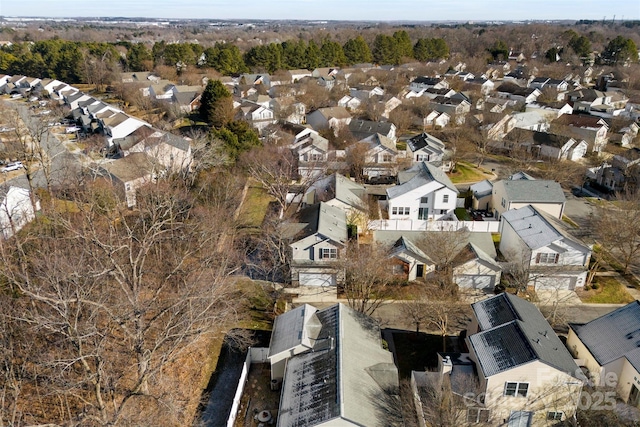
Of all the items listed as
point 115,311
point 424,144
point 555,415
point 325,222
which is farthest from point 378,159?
point 555,415

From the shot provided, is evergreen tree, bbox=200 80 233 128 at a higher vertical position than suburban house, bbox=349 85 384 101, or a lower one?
higher

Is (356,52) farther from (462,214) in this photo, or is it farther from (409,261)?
(409,261)

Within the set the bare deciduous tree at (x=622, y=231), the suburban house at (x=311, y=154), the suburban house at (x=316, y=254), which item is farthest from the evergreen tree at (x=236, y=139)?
the bare deciduous tree at (x=622, y=231)

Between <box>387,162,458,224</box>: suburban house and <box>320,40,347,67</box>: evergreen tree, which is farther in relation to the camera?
<box>320,40,347,67</box>: evergreen tree

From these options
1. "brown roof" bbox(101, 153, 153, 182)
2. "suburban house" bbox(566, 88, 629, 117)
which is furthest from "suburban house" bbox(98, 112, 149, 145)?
"suburban house" bbox(566, 88, 629, 117)

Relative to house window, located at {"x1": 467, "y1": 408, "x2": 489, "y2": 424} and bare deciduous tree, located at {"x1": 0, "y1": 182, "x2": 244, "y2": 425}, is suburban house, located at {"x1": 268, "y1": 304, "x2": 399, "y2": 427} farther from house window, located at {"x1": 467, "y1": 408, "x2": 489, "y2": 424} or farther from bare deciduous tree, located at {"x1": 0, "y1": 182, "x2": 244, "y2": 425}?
bare deciduous tree, located at {"x1": 0, "y1": 182, "x2": 244, "y2": 425}

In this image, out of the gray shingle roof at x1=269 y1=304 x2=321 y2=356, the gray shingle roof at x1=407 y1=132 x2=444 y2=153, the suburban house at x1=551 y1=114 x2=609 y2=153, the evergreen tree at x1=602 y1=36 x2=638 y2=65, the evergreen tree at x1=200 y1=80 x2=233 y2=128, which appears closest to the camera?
the gray shingle roof at x1=269 y1=304 x2=321 y2=356
